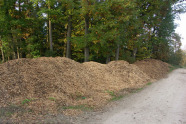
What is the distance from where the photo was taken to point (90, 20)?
14555 mm

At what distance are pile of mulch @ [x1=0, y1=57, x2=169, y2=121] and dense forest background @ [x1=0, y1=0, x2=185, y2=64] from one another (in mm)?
5007

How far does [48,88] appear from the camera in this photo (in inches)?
234

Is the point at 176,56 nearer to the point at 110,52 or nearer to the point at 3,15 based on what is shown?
the point at 110,52

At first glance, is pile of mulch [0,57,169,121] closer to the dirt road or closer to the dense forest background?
the dirt road

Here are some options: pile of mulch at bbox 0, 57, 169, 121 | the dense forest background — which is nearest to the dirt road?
pile of mulch at bbox 0, 57, 169, 121

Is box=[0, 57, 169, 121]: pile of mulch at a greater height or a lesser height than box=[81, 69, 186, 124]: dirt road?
Answer: greater

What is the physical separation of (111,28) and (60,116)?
10.2 meters

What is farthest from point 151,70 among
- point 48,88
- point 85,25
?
point 48,88

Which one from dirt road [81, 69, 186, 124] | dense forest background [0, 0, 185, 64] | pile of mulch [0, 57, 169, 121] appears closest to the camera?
dirt road [81, 69, 186, 124]

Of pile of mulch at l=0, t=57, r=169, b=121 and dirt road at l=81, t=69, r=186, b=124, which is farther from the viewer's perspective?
pile of mulch at l=0, t=57, r=169, b=121

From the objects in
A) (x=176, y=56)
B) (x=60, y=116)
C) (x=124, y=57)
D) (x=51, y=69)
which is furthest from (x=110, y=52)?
(x=176, y=56)

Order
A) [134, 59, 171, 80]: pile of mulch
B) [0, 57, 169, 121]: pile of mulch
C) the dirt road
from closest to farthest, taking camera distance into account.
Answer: the dirt road
[0, 57, 169, 121]: pile of mulch
[134, 59, 171, 80]: pile of mulch

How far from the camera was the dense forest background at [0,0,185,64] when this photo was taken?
1255cm

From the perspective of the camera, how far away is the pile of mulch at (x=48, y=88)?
15.0ft
